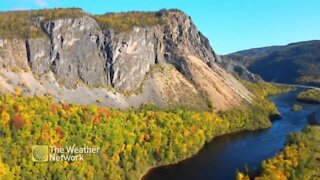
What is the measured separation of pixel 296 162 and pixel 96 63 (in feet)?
273

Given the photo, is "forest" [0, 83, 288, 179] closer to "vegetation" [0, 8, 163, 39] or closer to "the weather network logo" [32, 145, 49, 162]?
"the weather network logo" [32, 145, 49, 162]

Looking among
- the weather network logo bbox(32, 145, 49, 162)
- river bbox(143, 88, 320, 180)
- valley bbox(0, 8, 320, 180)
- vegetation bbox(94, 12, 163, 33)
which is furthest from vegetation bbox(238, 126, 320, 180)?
vegetation bbox(94, 12, 163, 33)

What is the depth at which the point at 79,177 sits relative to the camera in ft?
350

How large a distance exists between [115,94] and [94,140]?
40509 millimetres

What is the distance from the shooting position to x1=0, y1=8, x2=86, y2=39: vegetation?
14655cm

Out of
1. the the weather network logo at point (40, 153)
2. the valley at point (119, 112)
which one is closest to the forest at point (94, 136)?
the valley at point (119, 112)

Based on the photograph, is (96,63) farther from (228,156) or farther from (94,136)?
(228,156)

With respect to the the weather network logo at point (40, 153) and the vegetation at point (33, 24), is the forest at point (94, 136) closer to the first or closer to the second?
the the weather network logo at point (40, 153)

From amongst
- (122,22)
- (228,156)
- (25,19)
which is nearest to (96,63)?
(25,19)

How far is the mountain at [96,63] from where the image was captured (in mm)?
142500

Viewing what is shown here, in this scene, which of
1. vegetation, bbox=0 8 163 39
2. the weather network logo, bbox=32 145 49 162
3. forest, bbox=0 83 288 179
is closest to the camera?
forest, bbox=0 83 288 179

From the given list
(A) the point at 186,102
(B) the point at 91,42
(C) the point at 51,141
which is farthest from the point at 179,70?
(C) the point at 51,141

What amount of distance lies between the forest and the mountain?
30.3ft

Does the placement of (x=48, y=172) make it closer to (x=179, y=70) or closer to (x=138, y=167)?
(x=138, y=167)
